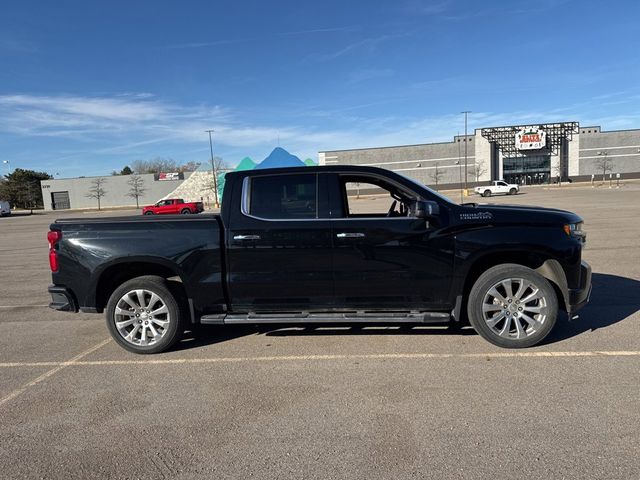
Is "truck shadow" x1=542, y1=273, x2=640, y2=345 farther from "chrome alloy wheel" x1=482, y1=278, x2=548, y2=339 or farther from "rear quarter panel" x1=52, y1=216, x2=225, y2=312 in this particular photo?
"rear quarter panel" x1=52, y1=216, x2=225, y2=312

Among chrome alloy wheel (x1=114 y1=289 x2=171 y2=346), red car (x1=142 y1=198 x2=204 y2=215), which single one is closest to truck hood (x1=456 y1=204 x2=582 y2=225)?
chrome alloy wheel (x1=114 y1=289 x2=171 y2=346)

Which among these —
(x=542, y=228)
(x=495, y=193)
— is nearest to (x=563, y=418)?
(x=542, y=228)

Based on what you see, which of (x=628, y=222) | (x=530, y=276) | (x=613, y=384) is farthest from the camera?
(x=628, y=222)

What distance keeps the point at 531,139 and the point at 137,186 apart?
75314mm

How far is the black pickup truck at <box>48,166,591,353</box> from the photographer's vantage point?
4523mm

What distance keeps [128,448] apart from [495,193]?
178 ft

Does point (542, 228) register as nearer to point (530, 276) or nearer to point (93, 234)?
point (530, 276)

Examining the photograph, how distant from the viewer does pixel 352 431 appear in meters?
3.17

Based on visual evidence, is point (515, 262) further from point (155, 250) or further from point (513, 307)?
point (155, 250)

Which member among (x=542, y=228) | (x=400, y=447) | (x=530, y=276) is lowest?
(x=400, y=447)

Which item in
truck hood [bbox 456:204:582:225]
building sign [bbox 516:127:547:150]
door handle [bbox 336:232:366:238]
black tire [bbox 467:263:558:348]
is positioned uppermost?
building sign [bbox 516:127:547:150]

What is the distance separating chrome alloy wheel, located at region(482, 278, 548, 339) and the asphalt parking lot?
0.23 meters

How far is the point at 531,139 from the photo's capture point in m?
86.0

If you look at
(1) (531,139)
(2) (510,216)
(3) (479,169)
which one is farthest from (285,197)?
(1) (531,139)
